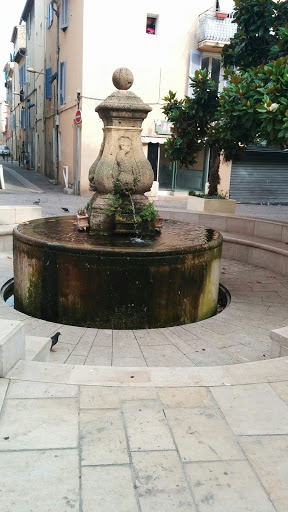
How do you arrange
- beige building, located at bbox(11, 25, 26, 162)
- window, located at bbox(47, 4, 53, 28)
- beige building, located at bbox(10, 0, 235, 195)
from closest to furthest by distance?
beige building, located at bbox(10, 0, 235, 195), window, located at bbox(47, 4, 53, 28), beige building, located at bbox(11, 25, 26, 162)

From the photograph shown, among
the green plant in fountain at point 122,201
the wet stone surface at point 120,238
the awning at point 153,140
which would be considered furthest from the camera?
the awning at point 153,140

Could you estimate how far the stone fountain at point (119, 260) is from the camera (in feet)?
17.0

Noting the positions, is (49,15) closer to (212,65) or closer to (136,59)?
(136,59)

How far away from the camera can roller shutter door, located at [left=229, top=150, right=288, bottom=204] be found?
19.8 metres

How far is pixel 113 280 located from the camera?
16.9 feet

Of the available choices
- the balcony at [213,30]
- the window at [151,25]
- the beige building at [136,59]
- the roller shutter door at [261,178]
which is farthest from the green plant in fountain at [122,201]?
the window at [151,25]

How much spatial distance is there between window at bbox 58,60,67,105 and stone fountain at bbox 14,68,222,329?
14.6m

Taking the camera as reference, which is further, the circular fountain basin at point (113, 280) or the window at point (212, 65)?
the window at point (212, 65)

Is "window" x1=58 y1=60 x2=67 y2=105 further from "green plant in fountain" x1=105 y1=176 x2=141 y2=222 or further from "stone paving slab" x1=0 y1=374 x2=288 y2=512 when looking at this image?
"stone paving slab" x1=0 y1=374 x2=288 y2=512

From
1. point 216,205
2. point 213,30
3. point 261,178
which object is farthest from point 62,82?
point 216,205

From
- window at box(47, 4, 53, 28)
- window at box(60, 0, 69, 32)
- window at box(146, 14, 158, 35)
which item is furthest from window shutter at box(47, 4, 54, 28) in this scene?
window at box(146, 14, 158, 35)

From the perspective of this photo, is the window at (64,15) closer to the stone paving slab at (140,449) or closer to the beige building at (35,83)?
the beige building at (35,83)

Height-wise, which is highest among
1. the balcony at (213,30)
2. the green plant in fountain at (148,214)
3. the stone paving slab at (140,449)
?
the balcony at (213,30)

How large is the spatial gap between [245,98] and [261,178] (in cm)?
1454
